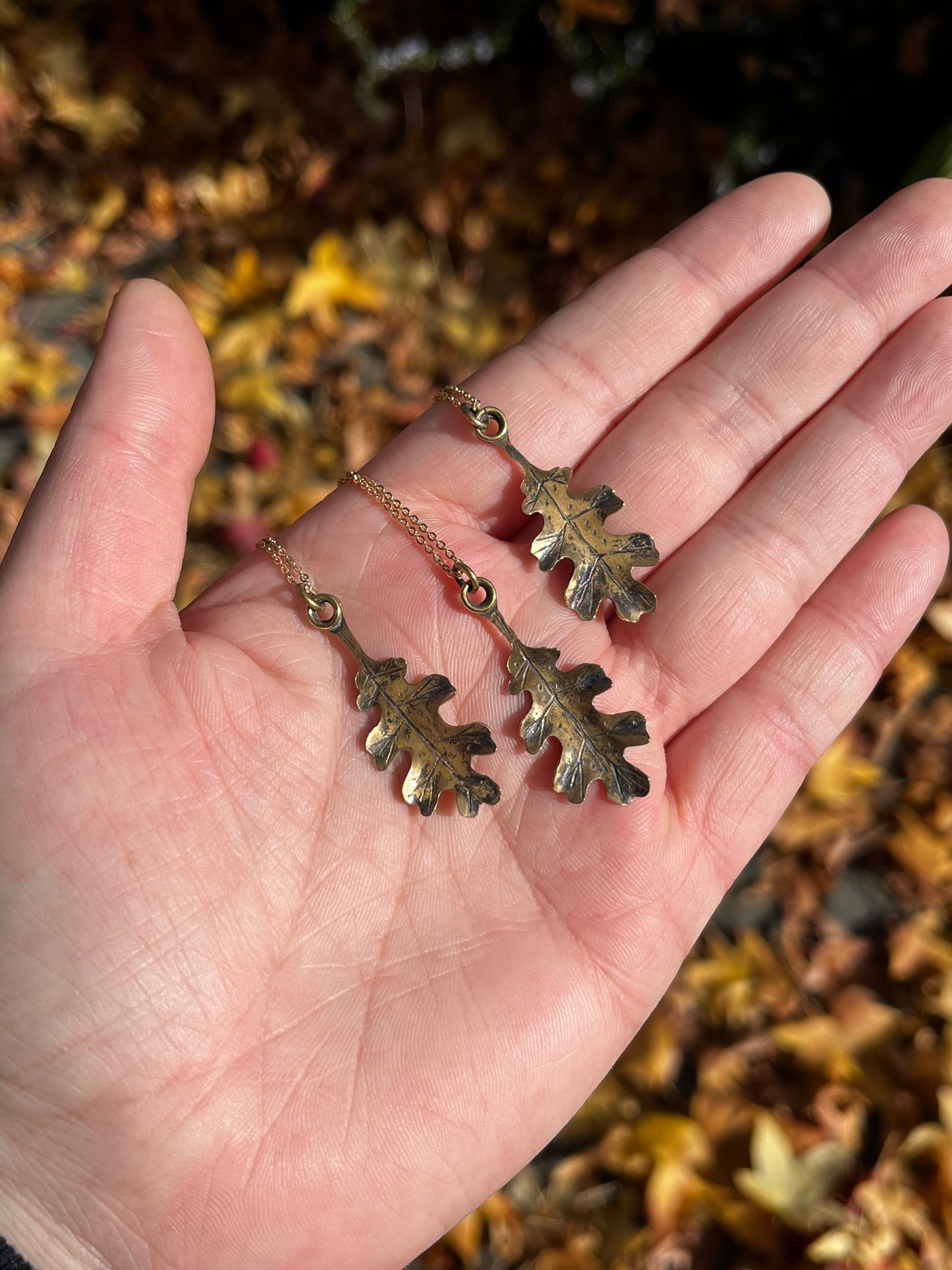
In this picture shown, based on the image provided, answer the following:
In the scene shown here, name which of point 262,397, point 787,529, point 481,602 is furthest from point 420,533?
point 262,397

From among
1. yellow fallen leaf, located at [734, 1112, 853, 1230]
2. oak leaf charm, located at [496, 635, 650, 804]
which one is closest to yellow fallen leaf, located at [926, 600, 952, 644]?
oak leaf charm, located at [496, 635, 650, 804]

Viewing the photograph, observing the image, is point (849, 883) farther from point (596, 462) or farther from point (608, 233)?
point (608, 233)

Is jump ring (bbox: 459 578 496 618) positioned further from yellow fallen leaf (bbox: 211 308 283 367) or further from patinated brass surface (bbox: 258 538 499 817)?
yellow fallen leaf (bbox: 211 308 283 367)

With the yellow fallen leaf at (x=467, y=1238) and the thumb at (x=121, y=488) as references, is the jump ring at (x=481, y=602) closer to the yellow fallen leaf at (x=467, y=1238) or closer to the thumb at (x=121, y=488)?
the thumb at (x=121, y=488)

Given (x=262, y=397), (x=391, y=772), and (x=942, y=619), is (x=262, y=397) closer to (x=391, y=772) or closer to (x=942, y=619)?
(x=391, y=772)

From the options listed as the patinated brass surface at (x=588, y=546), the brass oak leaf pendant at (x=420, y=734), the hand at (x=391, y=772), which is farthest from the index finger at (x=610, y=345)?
the brass oak leaf pendant at (x=420, y=734)

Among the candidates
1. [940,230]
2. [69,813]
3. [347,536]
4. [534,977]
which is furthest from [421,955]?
[940,230]
